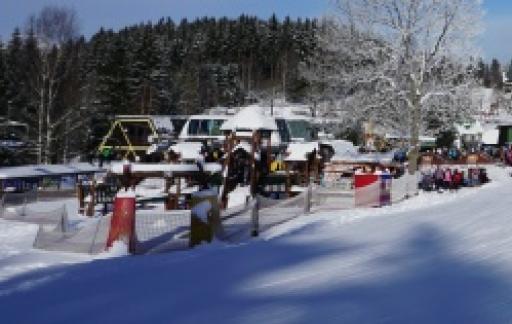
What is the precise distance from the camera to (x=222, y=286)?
25.5ft

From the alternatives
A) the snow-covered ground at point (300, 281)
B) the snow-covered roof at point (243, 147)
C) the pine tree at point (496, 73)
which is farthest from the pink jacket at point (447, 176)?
the pine tree at point (496, 73)

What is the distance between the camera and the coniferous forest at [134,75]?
40906 millimetres

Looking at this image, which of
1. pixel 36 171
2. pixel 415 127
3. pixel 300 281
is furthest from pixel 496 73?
pixel 300 281

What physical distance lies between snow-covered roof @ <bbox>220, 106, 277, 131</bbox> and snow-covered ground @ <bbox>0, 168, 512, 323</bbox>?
329 inches

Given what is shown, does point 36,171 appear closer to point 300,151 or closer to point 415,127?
point 300,151

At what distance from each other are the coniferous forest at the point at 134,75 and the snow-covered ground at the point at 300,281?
2758 cm

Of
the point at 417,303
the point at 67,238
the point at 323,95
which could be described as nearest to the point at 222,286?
the point at 417,303

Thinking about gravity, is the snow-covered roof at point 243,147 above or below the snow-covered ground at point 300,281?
above

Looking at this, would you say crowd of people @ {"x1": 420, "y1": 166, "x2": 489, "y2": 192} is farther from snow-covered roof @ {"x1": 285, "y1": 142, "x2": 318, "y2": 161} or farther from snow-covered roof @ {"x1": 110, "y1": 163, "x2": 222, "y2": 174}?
snow-covered roof @ {"x1": 110, "y1": 163, "x2": 222, "y2": 174}

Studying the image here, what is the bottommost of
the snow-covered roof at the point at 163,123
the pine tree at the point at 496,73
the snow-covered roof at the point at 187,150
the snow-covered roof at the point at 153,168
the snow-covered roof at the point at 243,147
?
the snow-covered roof at the point at 153,168

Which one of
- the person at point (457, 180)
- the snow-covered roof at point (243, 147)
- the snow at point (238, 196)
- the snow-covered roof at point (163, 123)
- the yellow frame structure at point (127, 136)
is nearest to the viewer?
the snow at point (238, 196)

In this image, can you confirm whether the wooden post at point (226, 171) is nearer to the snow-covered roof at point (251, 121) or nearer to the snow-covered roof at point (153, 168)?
the snow-covered roof at point (251, 121)

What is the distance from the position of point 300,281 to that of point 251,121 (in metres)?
12.9

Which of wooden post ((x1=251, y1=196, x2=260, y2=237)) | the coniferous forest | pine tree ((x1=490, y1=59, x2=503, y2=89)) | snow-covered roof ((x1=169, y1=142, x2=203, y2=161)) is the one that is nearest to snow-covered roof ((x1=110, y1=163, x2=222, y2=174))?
snow-covered roof ((x1=169, y1=142, x2=203, y2=161))
